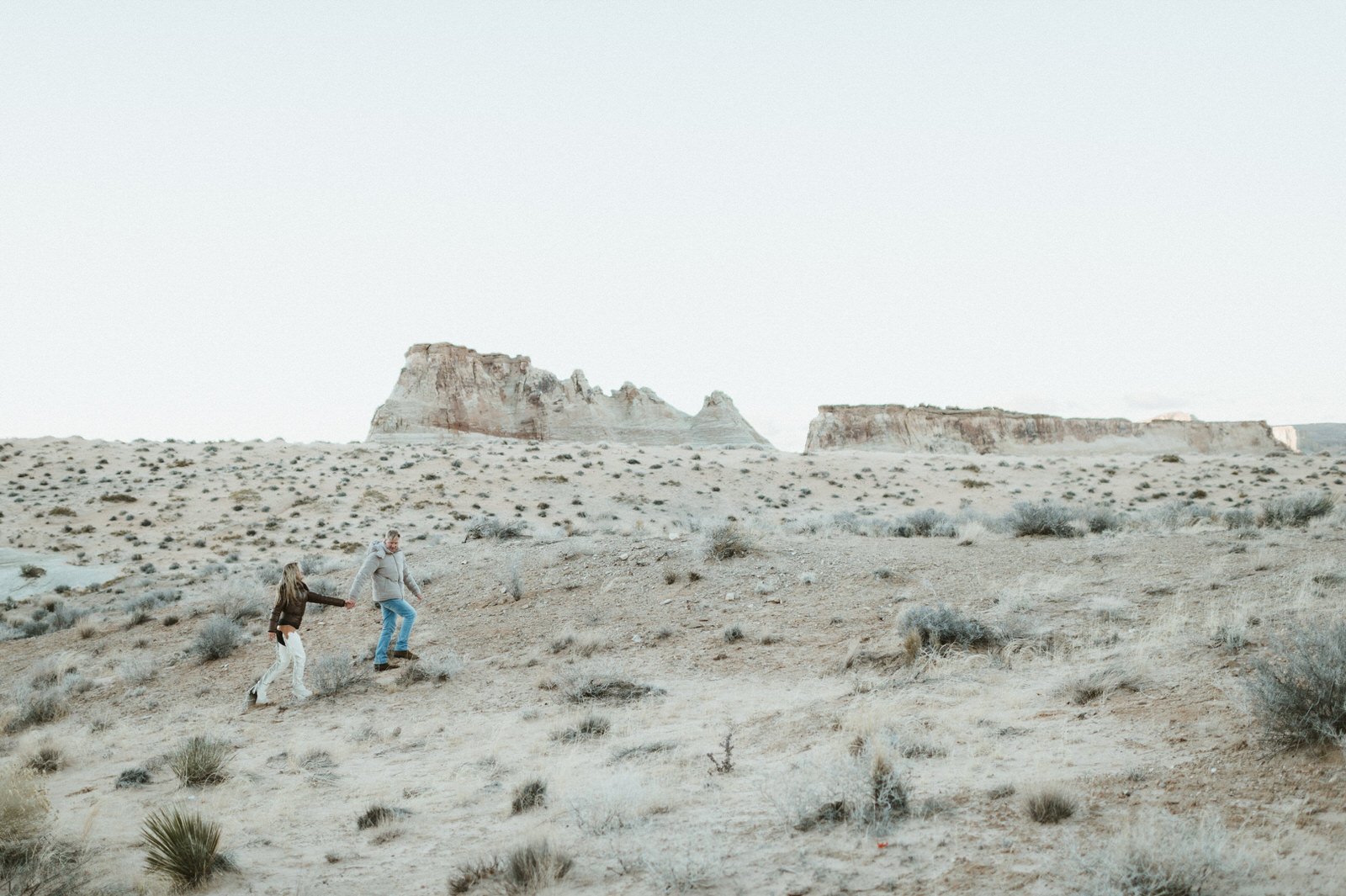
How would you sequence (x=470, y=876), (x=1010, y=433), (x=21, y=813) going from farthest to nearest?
1. (x=1010, y=433)
2. (x=21, y=813)
3. (x=470, y=876)

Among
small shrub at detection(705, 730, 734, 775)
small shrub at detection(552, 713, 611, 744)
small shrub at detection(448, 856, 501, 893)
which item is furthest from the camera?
small shrub at detection(552, 713, 611, 744)

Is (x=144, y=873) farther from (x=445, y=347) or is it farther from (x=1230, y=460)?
(x=445, y=347)

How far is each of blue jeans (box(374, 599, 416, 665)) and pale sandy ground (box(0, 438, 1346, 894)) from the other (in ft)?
1.53

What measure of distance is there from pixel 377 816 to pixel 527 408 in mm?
66200

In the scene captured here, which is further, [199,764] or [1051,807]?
[199,764]

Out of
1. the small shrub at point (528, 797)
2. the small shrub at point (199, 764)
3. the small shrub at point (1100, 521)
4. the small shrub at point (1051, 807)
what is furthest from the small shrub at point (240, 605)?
the small shrub at point (1100, 521)

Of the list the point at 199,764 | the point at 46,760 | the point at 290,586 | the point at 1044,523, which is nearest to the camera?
the point at 199,764

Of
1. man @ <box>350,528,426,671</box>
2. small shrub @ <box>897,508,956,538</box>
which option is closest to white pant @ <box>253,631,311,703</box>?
man @ <box>350,528,426,671</box>

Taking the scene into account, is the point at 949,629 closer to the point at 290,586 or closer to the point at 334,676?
the point at 334,676

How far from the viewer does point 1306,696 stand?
4.33m

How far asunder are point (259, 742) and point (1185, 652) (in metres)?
8.68

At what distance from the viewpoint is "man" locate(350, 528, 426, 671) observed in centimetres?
999

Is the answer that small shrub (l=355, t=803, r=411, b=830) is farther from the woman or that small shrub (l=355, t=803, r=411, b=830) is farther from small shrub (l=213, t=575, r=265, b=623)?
small shrub (l=213, t=575, r=265, b=623)

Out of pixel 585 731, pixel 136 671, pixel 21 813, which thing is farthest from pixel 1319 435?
pixel 21 813
